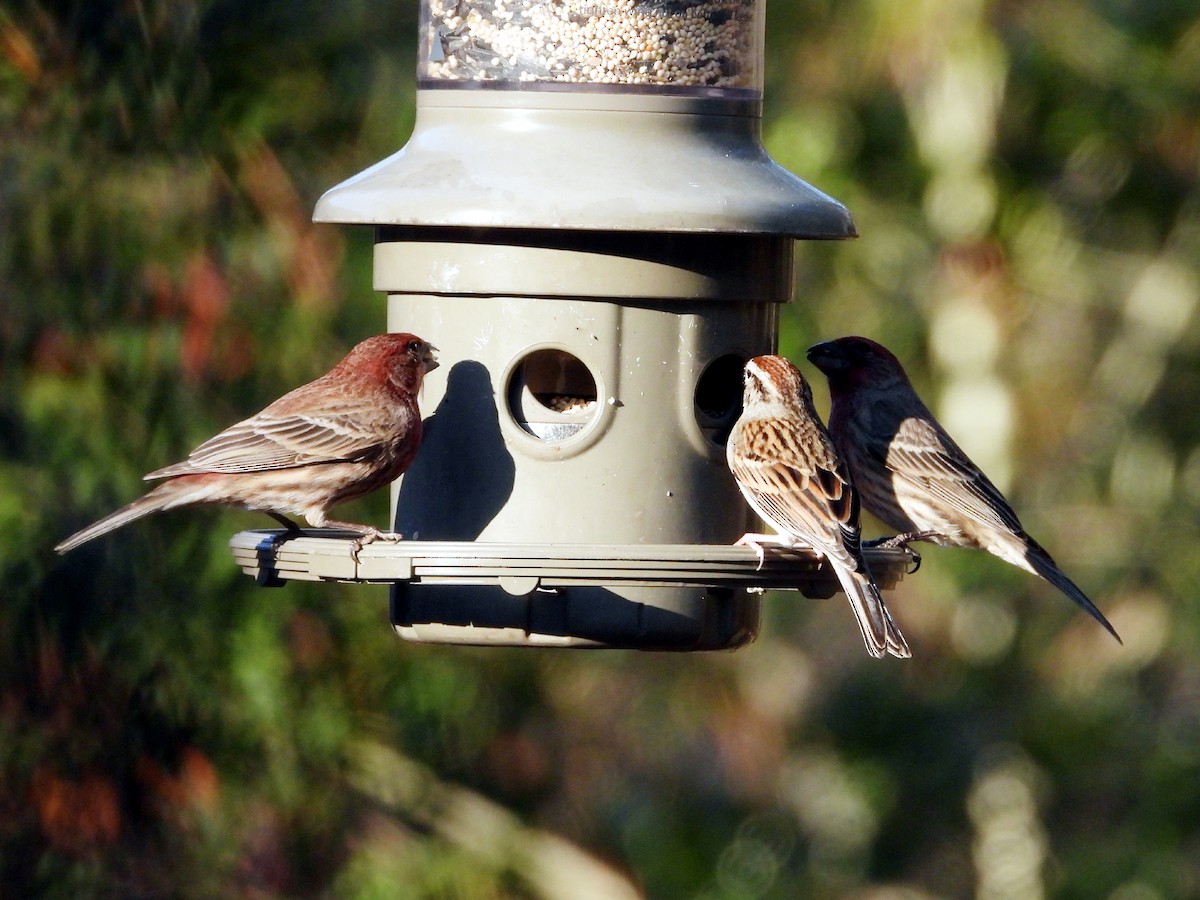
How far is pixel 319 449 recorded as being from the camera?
237 inches

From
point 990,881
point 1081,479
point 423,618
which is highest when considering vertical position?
point 423,618

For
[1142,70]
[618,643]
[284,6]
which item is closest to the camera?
[618,643]

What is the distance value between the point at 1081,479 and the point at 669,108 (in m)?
6.73

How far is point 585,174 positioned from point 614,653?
6.43 m

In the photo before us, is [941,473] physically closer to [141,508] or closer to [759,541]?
[759,541]

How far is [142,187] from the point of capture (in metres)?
8.40

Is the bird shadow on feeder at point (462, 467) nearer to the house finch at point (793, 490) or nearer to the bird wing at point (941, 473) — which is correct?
the house finch at point (793, 490)

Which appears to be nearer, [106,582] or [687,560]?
[687,560]

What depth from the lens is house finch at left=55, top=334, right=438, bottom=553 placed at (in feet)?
19.0

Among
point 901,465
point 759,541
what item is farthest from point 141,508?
point 901,465

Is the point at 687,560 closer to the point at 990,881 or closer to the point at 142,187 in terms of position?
the point at 142,187

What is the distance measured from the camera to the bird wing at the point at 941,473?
291 inches

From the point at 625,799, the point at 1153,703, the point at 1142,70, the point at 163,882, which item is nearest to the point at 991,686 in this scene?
the point at 1153,703

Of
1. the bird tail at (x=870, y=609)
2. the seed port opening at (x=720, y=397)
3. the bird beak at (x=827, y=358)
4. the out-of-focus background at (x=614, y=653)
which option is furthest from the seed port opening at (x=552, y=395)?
the out-of-focus background at (x=614, y=653)
